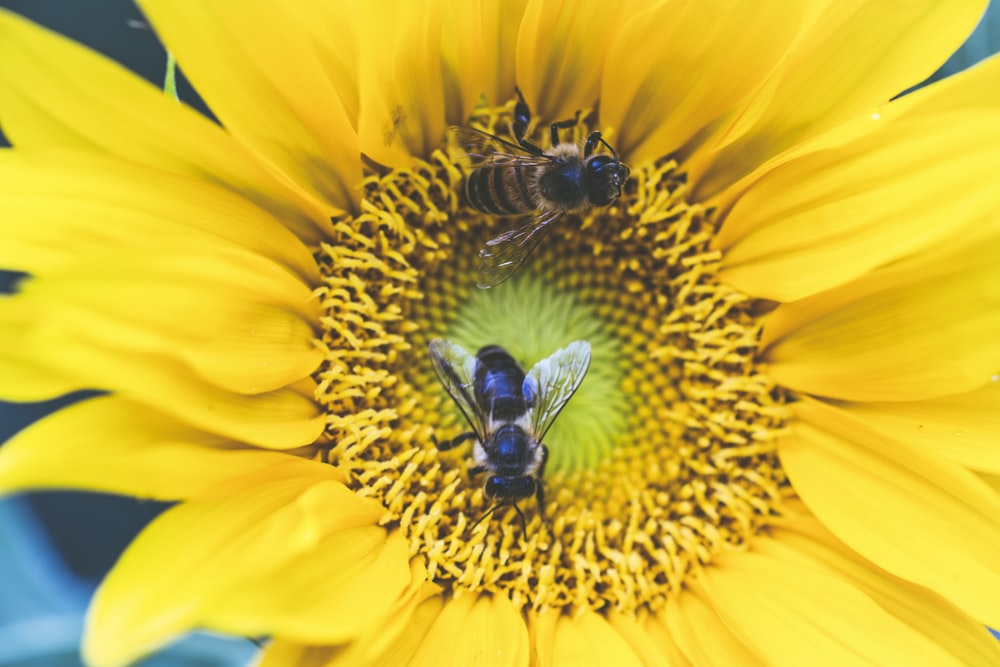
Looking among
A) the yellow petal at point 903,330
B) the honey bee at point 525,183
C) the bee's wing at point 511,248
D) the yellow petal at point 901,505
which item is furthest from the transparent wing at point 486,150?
the yellow petal at point 901,505

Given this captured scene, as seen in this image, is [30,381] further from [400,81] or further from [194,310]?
[400,81]

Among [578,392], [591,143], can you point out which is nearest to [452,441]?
[578,392]

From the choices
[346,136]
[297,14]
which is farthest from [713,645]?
[297,14]

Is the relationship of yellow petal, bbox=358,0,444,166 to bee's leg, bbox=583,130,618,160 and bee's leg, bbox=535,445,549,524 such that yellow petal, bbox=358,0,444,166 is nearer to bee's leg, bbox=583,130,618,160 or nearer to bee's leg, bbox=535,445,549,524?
bee's leg, bbox=583,130,618,160

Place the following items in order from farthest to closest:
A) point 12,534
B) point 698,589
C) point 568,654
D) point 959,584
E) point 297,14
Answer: point 12,534
point 698,589
point 568,654
point 959,584
point 297,14

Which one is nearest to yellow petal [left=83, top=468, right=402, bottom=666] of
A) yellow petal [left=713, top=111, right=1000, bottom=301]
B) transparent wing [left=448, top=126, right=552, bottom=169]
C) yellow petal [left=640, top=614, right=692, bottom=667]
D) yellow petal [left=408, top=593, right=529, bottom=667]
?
yellow petal [left=408, top=593, right=529, bottom=667]

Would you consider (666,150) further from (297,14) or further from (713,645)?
(713,645)
